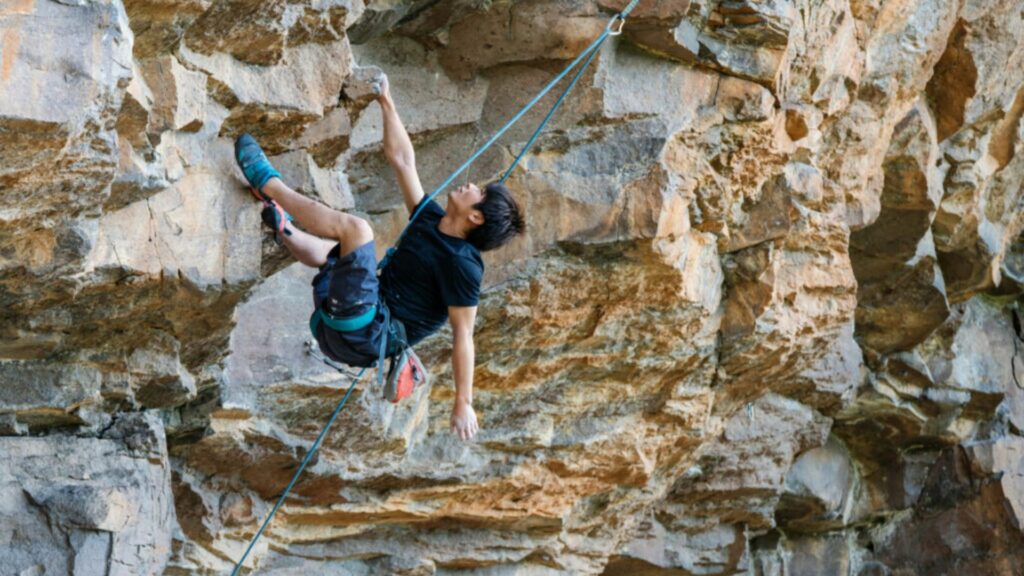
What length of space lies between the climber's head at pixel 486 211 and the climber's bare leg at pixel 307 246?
543 mm

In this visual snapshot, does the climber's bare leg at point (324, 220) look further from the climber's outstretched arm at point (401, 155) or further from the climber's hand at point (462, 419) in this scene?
the climber's hand at point (462, 419)

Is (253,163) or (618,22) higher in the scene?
(618,22)

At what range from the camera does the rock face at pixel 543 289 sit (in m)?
6.24

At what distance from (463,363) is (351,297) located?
1.90ft

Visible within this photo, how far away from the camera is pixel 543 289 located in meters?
8.55

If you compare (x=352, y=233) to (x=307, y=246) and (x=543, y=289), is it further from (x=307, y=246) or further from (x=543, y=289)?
(x=543, y=289)

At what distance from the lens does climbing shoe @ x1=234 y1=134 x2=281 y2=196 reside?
6395 mm

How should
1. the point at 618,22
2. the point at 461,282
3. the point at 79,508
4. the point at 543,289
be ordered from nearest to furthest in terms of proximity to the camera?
the point at 461,282 → the point at 79,508 → the point at 618,22 → the point at 543,289

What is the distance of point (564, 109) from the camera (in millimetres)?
8281

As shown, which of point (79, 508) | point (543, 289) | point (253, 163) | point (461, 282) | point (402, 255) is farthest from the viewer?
point (543, 289)

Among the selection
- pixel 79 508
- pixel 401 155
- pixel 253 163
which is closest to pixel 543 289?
pixel 401 155

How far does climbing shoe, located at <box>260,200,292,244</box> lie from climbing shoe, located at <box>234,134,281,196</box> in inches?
2.6

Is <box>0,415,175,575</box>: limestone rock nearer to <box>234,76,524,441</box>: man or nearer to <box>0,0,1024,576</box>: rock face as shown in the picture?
<box>0,0,1024,576</box>: rock face

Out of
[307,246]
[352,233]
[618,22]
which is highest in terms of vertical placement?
[618,22]
